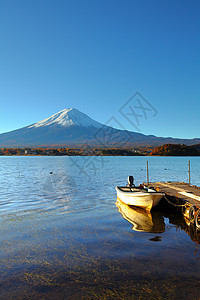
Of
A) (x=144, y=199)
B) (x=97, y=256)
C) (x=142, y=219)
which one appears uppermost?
(x=144, y=199)

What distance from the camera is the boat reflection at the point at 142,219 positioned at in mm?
14164

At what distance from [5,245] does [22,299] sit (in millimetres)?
4829

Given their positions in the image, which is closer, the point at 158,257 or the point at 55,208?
the point at 158,257

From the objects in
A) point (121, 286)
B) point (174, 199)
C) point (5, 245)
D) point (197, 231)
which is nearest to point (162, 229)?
point (197, 231)

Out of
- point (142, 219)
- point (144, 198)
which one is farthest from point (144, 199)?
point (142, 219)

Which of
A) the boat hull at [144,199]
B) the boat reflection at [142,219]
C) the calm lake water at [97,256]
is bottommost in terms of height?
the boat reflection at [142,219]

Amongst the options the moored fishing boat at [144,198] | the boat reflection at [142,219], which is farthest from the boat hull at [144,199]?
the boat reflection at [142,219]

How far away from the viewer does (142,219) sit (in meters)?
16.1

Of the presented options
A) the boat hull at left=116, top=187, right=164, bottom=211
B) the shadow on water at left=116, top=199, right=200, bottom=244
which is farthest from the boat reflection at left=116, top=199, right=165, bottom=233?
the boat hull at left=116, top=187, right=164, bottom=211

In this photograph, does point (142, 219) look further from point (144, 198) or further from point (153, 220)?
point (144, 198)

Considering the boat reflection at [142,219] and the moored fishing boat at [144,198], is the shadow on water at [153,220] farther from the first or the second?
the moored fishing boat at [144,198]

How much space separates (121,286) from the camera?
25.2ft

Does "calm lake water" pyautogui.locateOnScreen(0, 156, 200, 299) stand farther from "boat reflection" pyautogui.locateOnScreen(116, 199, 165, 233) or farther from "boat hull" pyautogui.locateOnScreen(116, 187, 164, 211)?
"boat hull" pyautogui.locateOnScreen(116, 187, 164, 211)

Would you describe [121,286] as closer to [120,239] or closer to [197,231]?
[120,239]
